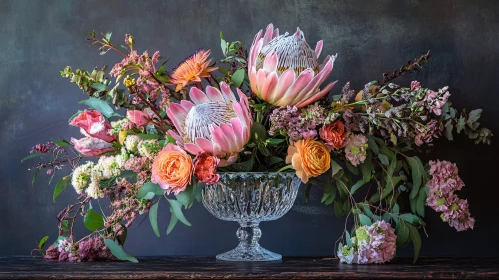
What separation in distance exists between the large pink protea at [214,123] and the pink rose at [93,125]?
159 mm

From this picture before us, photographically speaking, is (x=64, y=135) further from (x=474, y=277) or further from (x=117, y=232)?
(x=474, y=277)

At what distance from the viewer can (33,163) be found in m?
1.69

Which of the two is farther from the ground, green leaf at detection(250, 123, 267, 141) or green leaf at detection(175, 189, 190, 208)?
green leaf at detection(250, 123, 267, 141)

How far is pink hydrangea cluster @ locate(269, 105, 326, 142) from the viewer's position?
4.32 feet

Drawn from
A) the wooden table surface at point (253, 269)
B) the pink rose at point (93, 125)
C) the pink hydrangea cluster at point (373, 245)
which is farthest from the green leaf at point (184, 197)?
the pink hydrangea cluster at point (373, 245)

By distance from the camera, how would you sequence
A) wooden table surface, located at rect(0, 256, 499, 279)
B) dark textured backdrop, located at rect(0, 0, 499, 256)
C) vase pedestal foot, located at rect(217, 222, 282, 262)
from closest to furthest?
1. wooden table surface, located at rect(0, 256, 499, 279)
2. vase pedestal foot, located at rect(217, 222, 282, 262)
3. dark textured backdrop, located at rect(0, 0, 499, 256)

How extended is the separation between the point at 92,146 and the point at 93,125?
5cm

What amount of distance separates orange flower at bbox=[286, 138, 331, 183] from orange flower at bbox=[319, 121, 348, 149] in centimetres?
2

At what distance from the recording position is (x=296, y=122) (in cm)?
132

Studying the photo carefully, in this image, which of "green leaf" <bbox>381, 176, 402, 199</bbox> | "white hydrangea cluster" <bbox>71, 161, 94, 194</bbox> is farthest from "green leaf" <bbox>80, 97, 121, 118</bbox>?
"green leaf" <bbox>381, 176, 402, 199</bbox>

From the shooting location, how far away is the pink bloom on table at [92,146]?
145 cm

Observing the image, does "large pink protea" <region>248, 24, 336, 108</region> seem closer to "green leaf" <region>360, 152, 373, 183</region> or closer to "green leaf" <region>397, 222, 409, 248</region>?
"green leaf" <region>360, 152, 373, 183</region>

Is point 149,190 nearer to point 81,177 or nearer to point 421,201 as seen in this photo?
point 81,177

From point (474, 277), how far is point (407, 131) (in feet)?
1.00
